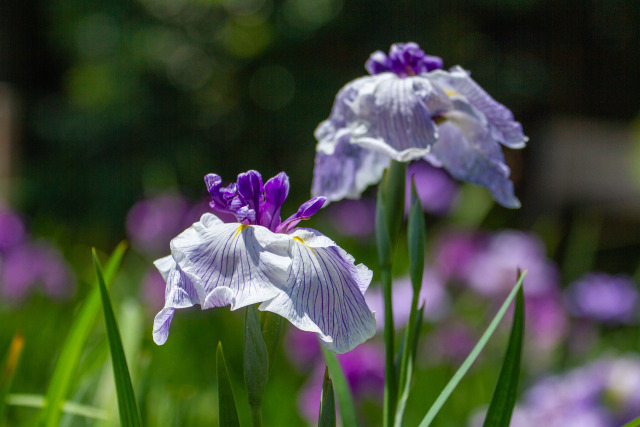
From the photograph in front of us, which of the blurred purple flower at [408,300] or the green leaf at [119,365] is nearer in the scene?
the green leaf at [119,365]

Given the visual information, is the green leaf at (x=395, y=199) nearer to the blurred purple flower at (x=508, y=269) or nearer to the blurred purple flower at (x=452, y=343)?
the blurred purple flower at (x=452, y=343)

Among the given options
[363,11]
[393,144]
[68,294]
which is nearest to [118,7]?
[363,11]

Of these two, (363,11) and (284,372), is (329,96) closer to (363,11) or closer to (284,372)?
(363,11)

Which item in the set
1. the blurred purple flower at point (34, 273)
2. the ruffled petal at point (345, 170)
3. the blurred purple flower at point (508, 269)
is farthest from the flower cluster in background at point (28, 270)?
the ruffled petal at point (345, 170)

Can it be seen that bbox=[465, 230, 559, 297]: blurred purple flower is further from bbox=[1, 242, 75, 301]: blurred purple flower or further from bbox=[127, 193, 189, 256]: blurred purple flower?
bbox=[1, 242, 75, 301]: blurred purple flower

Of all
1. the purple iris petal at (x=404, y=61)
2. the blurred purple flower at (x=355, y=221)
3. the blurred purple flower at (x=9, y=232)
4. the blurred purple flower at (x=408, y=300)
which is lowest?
the blurred purple flower at (x=355, y=221)

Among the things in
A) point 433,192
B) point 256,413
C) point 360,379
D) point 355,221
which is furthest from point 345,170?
point 355,221
